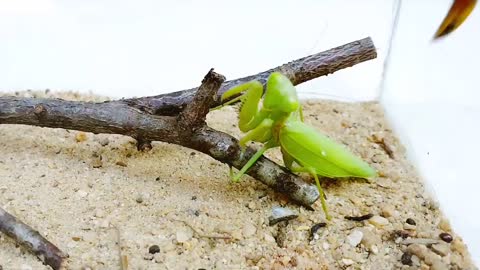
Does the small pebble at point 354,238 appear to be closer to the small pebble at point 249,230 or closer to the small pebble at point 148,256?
the small pebble at point 249,230

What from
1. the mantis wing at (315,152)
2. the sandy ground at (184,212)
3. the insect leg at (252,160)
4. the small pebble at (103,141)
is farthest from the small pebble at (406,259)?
the small pebble at (103,141)

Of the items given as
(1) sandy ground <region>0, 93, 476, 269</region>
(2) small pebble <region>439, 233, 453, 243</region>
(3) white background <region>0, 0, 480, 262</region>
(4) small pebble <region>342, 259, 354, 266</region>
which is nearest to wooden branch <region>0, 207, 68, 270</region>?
(1) sandy ground <region>0, 93, 476, 269</region>

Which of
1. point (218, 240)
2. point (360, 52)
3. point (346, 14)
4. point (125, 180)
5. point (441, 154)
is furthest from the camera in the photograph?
point (346, 14)

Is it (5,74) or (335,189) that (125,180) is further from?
(5,74)

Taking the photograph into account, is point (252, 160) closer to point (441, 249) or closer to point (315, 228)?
point (315, 228)

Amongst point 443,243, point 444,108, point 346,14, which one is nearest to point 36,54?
point 346,14

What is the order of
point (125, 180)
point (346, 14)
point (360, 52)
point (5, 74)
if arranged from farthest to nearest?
point (346, 14), point (5, 74), point (360, 52), point (125, 180)
